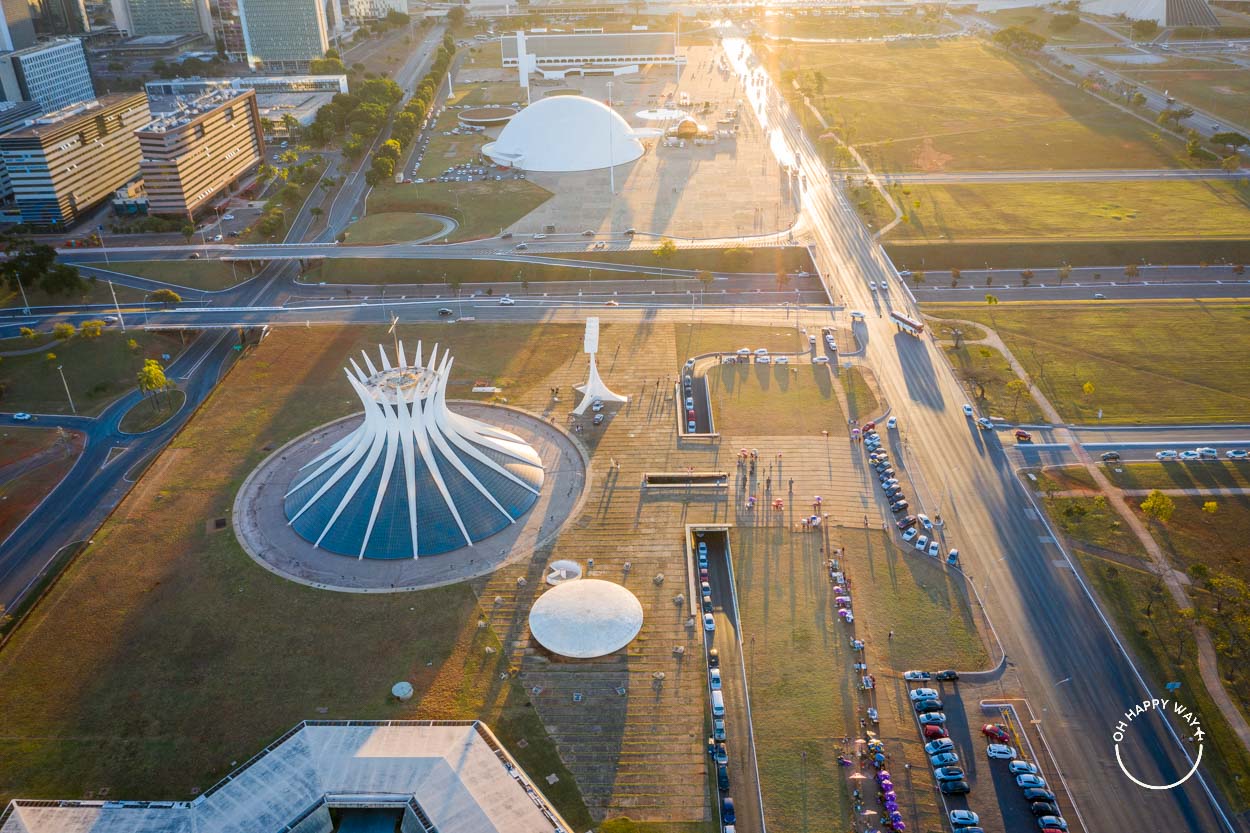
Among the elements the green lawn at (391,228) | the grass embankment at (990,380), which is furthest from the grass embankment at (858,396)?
the green lawn at (391,228)

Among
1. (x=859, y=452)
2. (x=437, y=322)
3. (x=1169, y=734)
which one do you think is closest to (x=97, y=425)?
(x=437, y=322)

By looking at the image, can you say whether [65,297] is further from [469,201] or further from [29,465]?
[469,201]

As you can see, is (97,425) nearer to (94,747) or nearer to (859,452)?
(94,747)

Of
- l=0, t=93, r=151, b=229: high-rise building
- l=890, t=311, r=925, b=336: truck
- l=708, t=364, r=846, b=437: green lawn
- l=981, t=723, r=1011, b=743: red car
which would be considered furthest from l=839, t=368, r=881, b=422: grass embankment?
l=0, t=93, r=151, b=229: high-rise building

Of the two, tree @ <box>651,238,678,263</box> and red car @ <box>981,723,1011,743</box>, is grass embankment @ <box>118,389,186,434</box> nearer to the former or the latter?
tree @ <box>651,238,678,263</box>

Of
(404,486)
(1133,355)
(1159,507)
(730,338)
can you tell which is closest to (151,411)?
(404,486)
